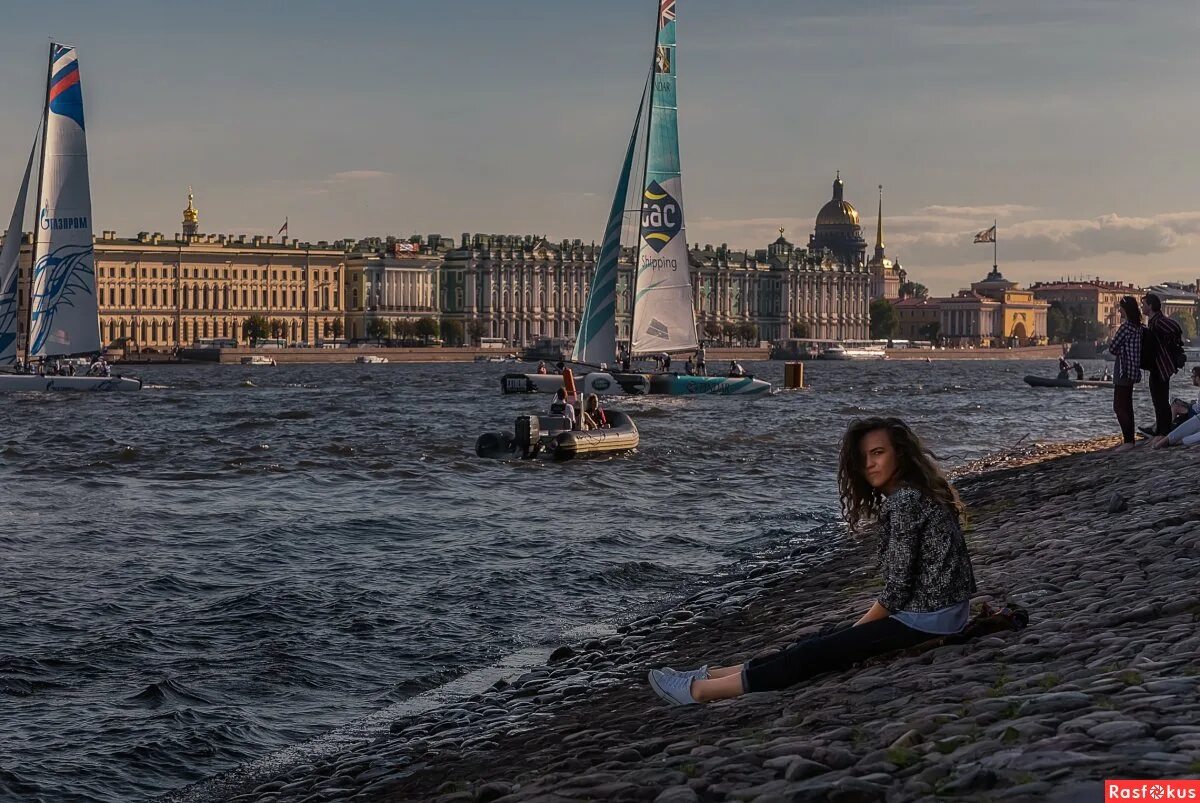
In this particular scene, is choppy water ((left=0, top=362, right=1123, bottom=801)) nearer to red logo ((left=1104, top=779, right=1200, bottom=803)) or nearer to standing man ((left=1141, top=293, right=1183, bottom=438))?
standing man ((left=1141, top=293, right=1183, bottom=438))

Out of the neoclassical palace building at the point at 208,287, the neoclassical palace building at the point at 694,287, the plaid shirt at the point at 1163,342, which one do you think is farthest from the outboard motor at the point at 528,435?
the neoclassical palace building at the point at 694,287

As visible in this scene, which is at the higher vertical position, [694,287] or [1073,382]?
[694,287]

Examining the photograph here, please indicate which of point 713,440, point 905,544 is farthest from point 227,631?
point 713,440

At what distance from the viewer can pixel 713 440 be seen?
32844 millimetres

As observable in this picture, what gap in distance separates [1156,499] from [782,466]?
1483 centimetres

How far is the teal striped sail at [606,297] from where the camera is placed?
4334cm

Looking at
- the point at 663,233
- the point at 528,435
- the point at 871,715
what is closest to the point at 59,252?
the point at 663,233

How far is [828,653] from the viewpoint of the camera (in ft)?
22.3

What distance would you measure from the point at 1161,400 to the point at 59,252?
37228 millimetres

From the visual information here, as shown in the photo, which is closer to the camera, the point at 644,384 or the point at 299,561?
the point at 299,561

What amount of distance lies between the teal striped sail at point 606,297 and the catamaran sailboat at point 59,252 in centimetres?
1338

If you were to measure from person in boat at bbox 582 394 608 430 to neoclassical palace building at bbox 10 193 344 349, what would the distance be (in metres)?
97.4

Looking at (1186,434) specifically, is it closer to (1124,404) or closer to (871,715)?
(1124,404)

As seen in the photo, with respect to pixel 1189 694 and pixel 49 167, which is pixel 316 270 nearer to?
pixel 49 167
